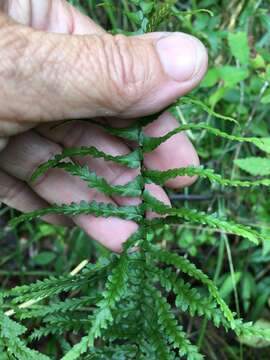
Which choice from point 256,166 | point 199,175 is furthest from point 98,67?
point 256,166

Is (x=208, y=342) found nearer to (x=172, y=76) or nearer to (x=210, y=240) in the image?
(x=210, y=240)

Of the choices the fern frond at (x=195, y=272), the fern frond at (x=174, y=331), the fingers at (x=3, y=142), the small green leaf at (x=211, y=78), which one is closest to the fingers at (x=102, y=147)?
the fingers at (x=3, y=142)

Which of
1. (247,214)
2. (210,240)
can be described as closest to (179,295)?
(210,240)

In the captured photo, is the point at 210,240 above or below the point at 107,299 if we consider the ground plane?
below

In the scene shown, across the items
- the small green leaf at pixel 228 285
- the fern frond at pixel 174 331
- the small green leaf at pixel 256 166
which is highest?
the fern frond at pixel 174 331

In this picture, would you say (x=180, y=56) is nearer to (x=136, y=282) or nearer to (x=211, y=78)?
(x=136, y=282)

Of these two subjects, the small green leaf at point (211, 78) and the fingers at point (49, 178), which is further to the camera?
the small green leaf at point (211, 78)

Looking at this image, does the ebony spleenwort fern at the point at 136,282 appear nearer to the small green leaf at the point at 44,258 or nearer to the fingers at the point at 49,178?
the fingers at the point at 49,178
